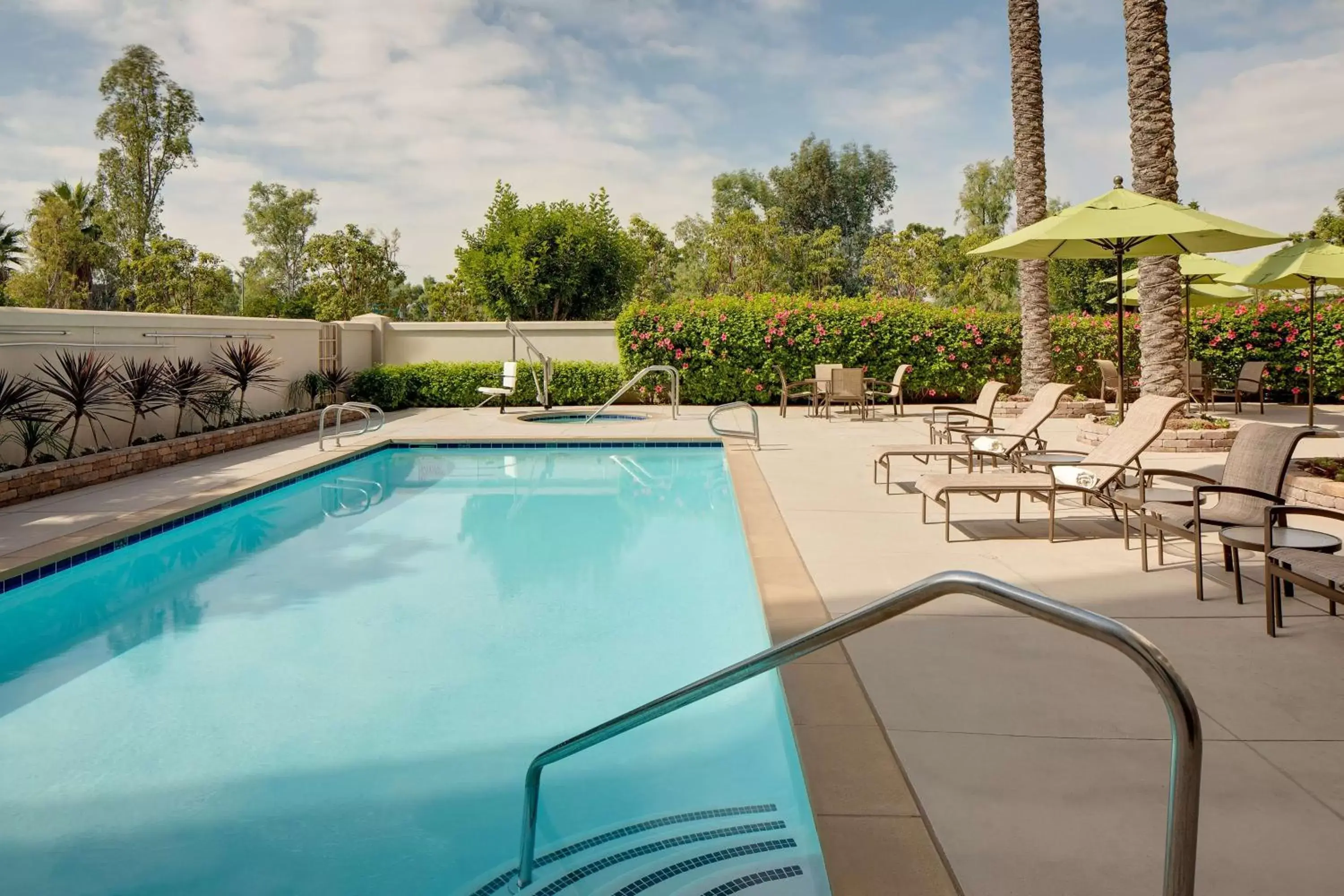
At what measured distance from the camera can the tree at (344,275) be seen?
41.0m

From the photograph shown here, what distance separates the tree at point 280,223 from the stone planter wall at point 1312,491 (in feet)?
192

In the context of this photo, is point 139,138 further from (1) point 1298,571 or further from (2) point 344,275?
(1) point 1298,571

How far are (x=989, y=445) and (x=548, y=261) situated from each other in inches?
710

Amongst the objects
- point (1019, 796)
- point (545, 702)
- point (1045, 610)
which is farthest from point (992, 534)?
point (1045, 610)

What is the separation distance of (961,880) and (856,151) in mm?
45715

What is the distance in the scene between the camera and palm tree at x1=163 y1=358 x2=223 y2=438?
1124 centimetres

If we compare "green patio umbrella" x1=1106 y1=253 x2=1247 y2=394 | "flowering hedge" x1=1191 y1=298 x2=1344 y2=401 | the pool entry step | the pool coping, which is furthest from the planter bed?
"flowering hedge" x1=1191 y1=298 x2=1344 y2=401

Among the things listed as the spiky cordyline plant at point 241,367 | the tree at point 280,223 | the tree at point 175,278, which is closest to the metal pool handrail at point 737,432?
the spiky cordyline plant at point 241,367

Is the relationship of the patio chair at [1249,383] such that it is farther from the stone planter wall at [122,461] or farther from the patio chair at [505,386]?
the stone planter wall at [122,461]

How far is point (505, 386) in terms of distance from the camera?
1712cm

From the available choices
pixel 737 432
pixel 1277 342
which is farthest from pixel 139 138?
pixel 1277 342

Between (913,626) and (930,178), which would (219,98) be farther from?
(913,626)

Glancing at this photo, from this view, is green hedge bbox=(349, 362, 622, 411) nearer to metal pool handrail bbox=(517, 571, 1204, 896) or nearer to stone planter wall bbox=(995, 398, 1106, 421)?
stone planter wall bbox=(995, 398, 1106, 421)

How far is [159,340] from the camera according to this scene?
11484mm
